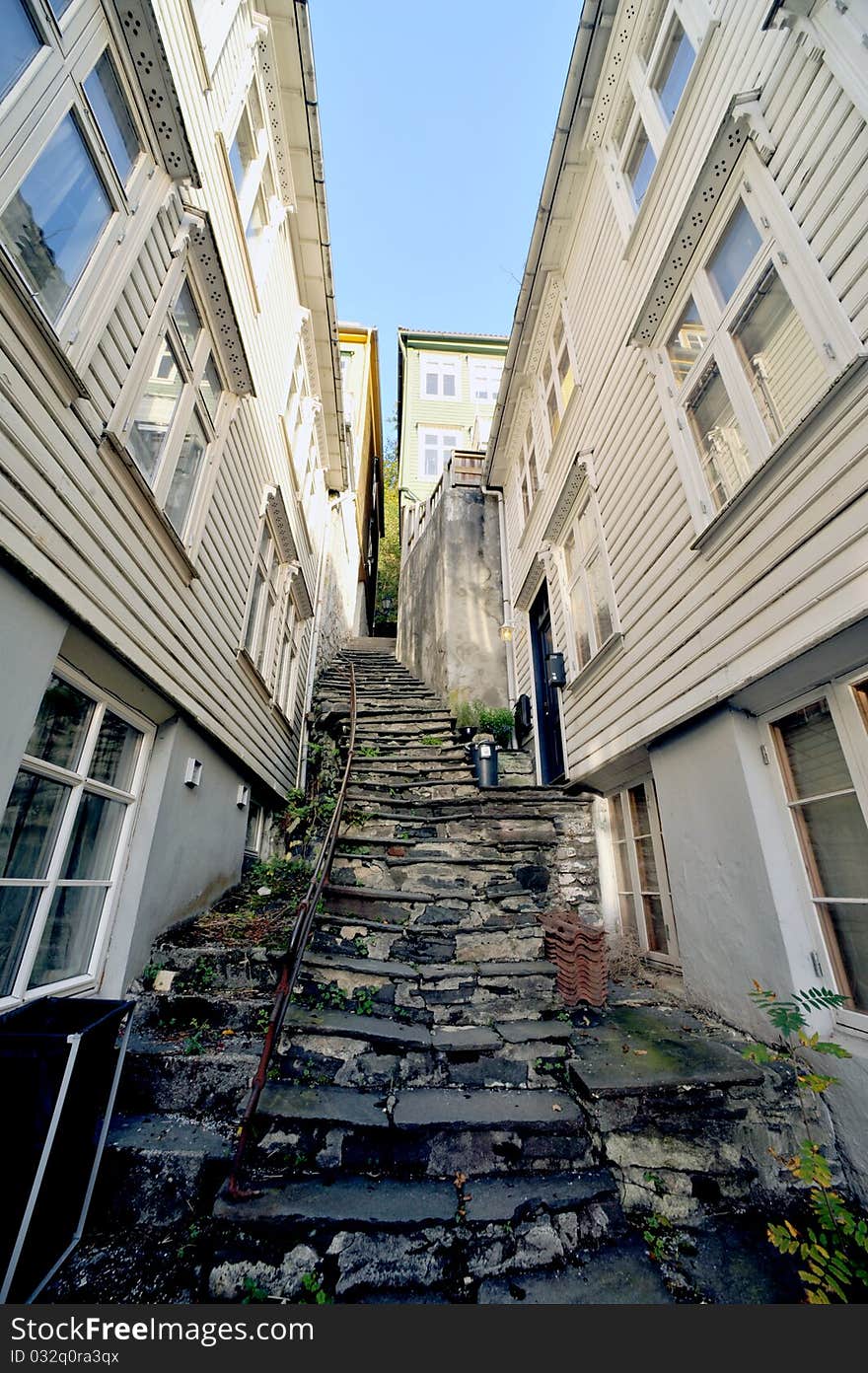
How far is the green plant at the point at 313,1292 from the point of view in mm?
1906

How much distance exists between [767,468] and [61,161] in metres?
3.81

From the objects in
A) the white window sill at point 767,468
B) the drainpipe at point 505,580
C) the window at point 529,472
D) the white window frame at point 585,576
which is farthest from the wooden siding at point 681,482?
the drainpipe at point 505,580

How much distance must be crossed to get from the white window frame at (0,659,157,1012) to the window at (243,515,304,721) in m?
2.03

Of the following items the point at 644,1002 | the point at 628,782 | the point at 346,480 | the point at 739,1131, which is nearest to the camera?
the point at 739,1131

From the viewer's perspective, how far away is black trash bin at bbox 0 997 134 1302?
1.76 metres

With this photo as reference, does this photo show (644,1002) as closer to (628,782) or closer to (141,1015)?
(628,782)

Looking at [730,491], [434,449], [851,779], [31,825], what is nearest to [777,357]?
[730,491]

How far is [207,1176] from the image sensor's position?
7.66 feet

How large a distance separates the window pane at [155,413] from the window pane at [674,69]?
15.1 feet

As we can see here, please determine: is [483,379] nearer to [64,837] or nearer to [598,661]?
[598,661]

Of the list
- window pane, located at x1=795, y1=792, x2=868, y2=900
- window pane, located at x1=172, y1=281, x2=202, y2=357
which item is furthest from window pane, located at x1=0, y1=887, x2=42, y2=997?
window pane, located at x1=795, y1=792, x2=868, y2=900

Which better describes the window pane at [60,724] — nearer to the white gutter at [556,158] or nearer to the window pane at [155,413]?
the window pane at [155,413]

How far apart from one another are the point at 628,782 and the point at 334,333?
8.57 metres

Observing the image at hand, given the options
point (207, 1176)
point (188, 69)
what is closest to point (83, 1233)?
point (207, 1176)
